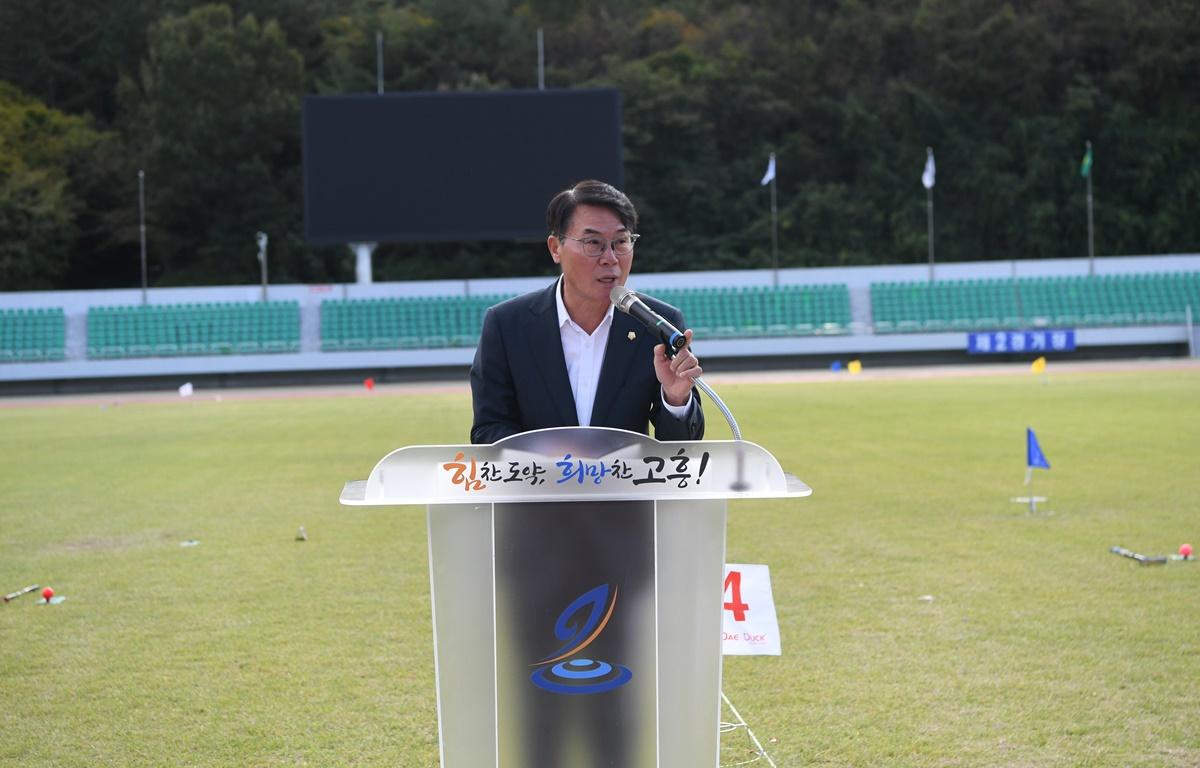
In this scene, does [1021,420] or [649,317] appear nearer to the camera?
[649,317]

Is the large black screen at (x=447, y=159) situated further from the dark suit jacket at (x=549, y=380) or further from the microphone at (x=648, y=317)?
the microphone at (x=648, y=317)

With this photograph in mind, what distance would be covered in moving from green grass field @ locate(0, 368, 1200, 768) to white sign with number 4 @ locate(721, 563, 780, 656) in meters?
0.51

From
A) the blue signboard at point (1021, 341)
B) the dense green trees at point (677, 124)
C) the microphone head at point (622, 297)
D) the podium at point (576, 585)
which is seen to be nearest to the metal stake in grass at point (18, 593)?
the podium at point (576, 585)

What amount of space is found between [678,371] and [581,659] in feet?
2.15

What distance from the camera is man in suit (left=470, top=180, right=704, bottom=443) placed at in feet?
10.00

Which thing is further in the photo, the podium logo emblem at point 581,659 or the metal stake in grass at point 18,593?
the metal stake in grass at point 18,593

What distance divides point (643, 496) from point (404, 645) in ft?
12.2

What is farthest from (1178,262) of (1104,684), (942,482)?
(1104,684)

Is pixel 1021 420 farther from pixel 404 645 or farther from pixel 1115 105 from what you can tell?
pixel 1115 105

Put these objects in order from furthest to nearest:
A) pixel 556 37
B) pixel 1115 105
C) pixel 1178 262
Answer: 1. pixel 556 37
2. pixel 1115 105
3. pixel 1178 262

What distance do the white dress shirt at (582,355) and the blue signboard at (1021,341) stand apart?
33.8 meters

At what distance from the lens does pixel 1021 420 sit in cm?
1727

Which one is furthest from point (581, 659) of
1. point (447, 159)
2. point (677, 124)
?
point (677, 124)

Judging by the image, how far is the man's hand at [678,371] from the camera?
109 inches
